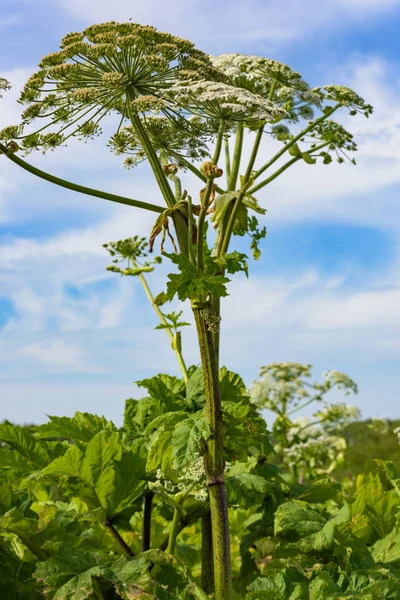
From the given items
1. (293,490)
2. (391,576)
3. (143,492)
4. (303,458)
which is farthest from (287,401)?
(391,576)

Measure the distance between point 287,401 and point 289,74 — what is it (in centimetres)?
285

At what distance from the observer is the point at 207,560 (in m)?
3.34

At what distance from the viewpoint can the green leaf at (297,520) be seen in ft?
9.71

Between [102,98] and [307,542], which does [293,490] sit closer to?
[307,542]

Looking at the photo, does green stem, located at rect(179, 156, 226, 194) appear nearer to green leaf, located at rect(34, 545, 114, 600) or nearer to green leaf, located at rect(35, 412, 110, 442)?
green leaf, located at rect(35, 412, 110, 442)

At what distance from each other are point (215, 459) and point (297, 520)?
26.4 inches

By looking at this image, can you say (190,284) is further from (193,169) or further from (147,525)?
(147,525)

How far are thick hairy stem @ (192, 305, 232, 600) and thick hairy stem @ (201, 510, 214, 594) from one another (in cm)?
74

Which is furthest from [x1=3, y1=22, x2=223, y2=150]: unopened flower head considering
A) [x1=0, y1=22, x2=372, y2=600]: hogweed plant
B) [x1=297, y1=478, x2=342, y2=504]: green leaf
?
[x1=297, y1=478, x2=342, y2=504]: green leaf

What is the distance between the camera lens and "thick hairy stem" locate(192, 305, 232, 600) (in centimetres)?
250

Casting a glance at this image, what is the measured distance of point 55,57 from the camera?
8.45 ft

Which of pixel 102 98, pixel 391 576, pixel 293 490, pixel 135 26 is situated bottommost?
pixel 391 576

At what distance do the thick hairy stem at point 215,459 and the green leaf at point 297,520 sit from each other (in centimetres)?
44

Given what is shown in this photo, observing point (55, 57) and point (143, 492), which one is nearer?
point (55, 57)
